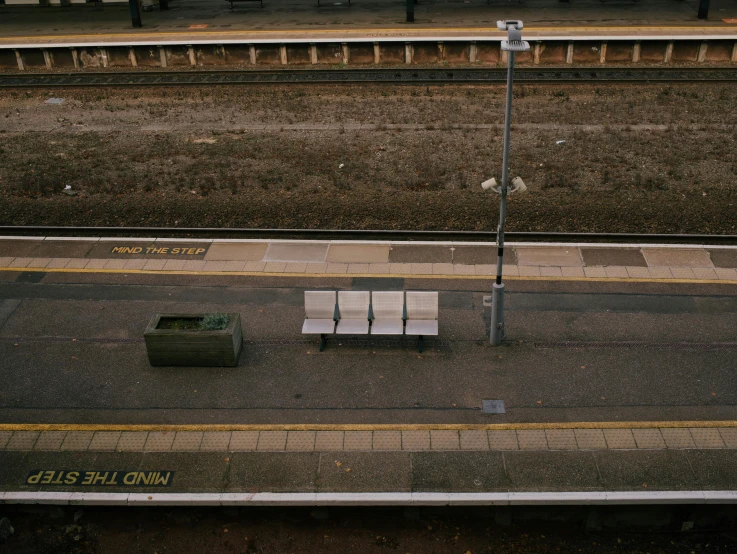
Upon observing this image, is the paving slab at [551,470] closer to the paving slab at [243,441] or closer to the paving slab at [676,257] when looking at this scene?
the paving slab at [243,441]

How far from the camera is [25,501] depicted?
32.3ft

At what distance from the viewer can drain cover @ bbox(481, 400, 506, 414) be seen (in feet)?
37.1

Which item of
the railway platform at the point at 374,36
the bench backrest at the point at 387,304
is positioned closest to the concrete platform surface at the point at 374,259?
the bench backrest at the point at 387,304

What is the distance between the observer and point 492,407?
11383mm

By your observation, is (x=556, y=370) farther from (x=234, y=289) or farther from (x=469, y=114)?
(x=469, y=114)

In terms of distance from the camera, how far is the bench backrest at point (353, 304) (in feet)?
42.0

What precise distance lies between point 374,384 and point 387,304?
61.5 inches

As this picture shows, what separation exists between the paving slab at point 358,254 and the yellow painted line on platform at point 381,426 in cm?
485

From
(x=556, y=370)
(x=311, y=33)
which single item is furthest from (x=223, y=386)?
(x=311, y=33)

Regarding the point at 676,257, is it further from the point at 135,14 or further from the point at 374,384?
the point at 135,14

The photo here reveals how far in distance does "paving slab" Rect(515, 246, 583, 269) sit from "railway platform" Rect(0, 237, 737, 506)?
0.04 meters

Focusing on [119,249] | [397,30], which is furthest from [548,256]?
[397,30]

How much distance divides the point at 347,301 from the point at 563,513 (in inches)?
196

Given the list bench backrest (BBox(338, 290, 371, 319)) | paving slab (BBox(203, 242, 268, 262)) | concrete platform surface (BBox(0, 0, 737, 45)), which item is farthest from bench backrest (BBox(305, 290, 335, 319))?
concrete platform surface (BBox(0, 0, 737, 45))
